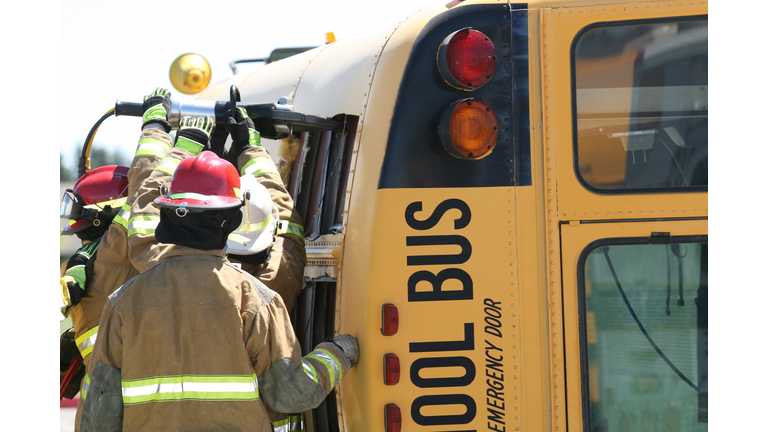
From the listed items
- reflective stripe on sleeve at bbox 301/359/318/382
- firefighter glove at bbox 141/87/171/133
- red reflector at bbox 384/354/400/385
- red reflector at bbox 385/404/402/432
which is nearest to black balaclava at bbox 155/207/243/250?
reflective stripe on sleeve at bbox 301/359/318/382

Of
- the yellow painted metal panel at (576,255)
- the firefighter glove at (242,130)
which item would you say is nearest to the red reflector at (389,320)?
the yellow painted metal panel at (576,255)

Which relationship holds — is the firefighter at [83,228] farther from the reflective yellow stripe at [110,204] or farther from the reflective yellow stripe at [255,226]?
the reflective yellow stripe at [255,226]

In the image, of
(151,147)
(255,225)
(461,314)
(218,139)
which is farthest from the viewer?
(218,139)

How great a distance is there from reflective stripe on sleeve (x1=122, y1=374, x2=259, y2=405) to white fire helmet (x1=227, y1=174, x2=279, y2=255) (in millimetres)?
704

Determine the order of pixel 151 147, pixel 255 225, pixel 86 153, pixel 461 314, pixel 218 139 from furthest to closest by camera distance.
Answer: pixel 86 153 → pixel 218 139 → pixel 151 147 → pixel 255 225 → pixel 461 314

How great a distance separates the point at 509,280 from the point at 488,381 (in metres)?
0.38

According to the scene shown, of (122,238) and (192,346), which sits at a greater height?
(122,238)

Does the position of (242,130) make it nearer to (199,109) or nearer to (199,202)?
(199,109)

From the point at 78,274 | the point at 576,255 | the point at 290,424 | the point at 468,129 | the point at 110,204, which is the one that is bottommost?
the point at 290,424

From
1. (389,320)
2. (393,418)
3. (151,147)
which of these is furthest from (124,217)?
(393,418)

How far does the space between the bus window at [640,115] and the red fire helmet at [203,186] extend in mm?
1310

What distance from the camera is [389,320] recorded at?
2402 millimetres

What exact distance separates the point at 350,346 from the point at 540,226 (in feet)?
2.76

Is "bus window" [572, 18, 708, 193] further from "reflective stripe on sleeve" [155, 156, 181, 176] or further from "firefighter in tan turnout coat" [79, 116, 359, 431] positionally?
"reflective stripe on sleeve" [155, 156, 181, 176]
